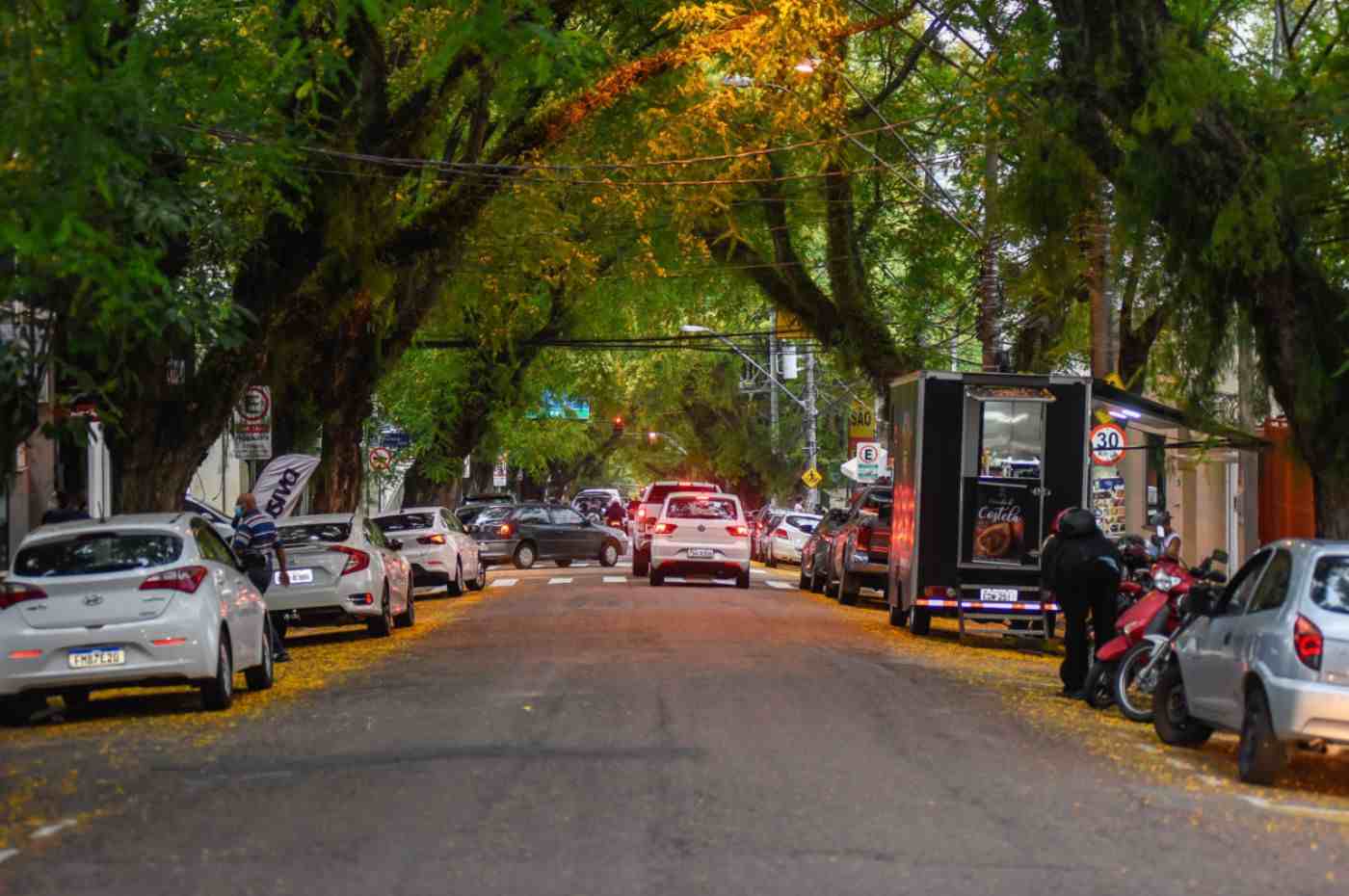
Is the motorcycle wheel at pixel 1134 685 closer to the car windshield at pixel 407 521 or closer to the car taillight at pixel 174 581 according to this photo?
the car taillight at pixel 174 581

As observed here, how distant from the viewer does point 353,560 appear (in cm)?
2481

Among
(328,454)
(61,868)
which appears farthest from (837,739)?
(328,454)

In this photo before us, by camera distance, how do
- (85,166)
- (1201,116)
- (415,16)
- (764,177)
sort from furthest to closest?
(764,177) → (415,16) → (1201,116) → (85,166)

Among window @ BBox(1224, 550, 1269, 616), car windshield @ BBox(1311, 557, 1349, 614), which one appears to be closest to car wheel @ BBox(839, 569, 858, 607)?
window @ BBox(1224, 550, 1269, 616)

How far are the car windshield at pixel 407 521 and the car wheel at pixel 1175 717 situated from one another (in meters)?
22.8

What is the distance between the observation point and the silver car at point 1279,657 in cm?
1190

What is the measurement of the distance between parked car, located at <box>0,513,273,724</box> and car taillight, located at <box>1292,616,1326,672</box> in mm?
8404

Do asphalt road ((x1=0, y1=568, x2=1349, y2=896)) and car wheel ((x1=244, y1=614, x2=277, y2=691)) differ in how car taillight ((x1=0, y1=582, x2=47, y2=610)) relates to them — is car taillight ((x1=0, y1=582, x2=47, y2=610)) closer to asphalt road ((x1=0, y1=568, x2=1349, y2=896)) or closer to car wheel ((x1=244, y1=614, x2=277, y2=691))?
asphalt road ((x1=0, y1=568, x2=1349, y2=896))

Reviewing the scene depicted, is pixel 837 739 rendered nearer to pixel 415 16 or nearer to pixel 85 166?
pixel 85 166

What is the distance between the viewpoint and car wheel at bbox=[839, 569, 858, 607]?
34.3 metres

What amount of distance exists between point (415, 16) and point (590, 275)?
12.2 metres

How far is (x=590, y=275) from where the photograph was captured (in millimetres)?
37500

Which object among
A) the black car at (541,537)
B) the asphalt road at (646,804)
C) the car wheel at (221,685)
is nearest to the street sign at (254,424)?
the asphalt road at (646,804)

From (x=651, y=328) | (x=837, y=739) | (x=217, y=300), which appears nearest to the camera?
(x=837, y=739)
